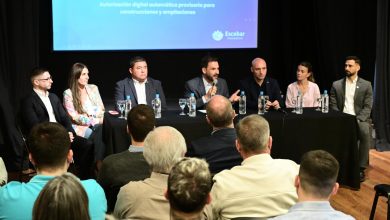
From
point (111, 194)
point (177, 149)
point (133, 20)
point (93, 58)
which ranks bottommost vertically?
point (111, 194)

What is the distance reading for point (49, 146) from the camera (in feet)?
7.76

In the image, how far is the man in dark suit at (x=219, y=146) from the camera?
11.0 ft

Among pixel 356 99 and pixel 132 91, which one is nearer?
pixel 132 91

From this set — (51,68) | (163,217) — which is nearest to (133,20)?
(51,68)

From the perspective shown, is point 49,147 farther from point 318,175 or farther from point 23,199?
point 318,175

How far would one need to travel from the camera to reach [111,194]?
2938 mm

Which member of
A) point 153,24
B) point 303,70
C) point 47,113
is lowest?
point 47,113

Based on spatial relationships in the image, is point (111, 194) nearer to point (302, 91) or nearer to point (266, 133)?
point (266, 133)

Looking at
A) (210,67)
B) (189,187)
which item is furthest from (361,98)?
(189,187)

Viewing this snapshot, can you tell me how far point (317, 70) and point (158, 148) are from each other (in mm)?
5140

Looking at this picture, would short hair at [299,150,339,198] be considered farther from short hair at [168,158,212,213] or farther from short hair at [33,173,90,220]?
short hair at [33,173,90,220]

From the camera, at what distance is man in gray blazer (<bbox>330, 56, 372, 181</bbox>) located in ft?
18.1

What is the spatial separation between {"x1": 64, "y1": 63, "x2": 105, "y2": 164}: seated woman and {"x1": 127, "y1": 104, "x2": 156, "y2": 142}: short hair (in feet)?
6.29

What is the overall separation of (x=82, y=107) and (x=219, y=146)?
236 centimetres
